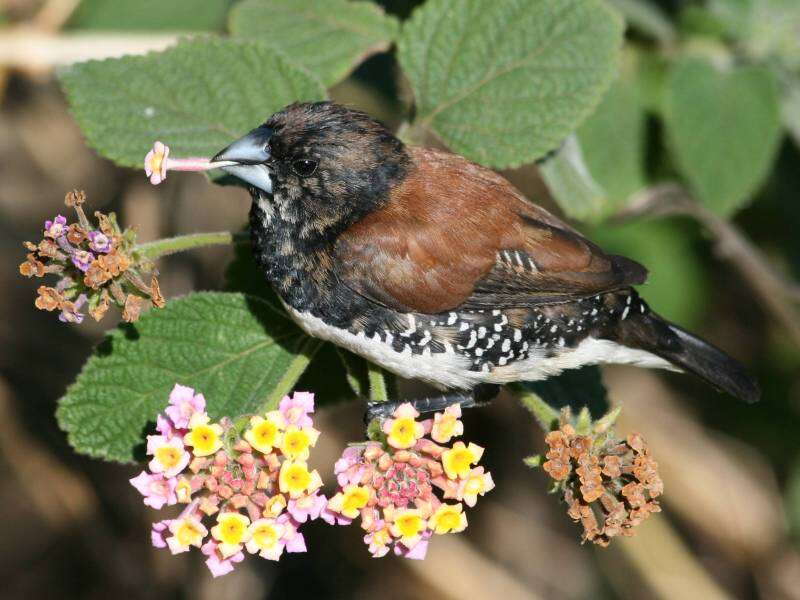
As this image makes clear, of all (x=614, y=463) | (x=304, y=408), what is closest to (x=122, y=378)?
(x=304, y=408)

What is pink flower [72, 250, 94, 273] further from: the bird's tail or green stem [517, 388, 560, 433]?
the bird's tail

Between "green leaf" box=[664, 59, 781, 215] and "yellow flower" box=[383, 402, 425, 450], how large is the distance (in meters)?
1.73

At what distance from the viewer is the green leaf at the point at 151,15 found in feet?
14.0

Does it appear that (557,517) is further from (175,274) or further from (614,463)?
(614,463)

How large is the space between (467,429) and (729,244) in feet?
5.69

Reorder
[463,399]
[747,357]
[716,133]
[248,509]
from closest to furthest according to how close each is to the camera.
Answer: [248,509] < [463,399] < [716,133] < [747,357]

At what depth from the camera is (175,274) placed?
15.0ft

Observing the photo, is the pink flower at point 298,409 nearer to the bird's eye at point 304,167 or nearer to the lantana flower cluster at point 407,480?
the lantana flower cluster at point 407,480

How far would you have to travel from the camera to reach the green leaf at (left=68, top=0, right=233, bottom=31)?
4.25 meters

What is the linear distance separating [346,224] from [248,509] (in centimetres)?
77

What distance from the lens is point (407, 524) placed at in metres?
2.16

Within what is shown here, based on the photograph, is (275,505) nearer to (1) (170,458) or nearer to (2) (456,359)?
(1) (170,458)

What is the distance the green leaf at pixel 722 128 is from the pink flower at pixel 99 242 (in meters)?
2.08

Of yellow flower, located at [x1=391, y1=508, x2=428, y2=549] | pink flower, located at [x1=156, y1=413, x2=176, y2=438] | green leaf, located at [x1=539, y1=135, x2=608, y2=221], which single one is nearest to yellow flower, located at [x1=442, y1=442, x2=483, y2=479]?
yellow flower, located at [x1=391, y1=508, x2=428, y2=549]
